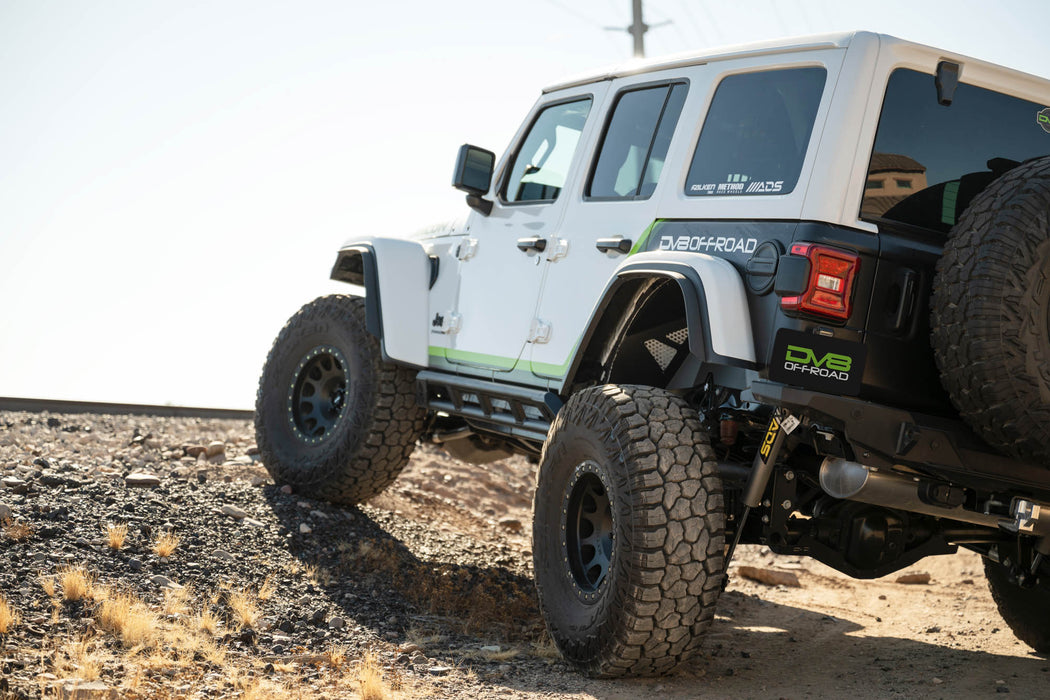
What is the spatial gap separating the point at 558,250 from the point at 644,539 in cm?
181

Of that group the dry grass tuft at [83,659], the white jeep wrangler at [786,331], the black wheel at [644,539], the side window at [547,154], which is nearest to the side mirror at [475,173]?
the side window at [547,154]

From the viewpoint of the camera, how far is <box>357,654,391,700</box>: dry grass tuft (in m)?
3.96

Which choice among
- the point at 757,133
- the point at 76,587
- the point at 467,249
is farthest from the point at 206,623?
the point at 757,133

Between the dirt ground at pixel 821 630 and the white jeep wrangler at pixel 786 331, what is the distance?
49 cm

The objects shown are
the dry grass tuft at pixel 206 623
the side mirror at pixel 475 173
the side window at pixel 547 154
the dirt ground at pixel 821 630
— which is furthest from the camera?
the side mirror at pixel 475 173

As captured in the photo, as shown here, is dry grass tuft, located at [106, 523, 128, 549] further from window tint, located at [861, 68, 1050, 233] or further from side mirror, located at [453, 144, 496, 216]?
window tint, located at [861, 68, 1050, 233]

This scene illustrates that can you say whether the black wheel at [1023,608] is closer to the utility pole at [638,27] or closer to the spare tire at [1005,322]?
the spare tire at [1005,322]

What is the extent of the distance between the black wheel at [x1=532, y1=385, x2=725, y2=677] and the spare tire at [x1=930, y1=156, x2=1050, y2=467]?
3.28 ft

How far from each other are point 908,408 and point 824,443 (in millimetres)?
380

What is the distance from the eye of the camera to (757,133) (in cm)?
435

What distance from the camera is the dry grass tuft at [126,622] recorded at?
13.9 feet

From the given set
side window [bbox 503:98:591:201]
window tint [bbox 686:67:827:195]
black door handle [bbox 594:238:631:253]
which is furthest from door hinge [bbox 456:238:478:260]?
window tint [bbox 686:67:827:195]

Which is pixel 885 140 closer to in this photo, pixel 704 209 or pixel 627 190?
pixel 704 209

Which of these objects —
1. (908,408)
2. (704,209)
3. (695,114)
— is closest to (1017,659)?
(908,408)
